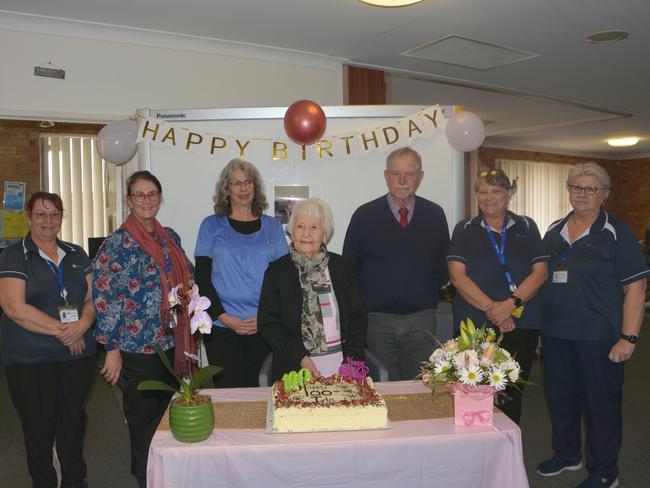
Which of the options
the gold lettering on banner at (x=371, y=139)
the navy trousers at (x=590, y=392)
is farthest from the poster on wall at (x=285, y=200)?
the navy trousers at (x=590, y=392)

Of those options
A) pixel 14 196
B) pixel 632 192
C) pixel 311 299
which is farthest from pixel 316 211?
pixel 632 192

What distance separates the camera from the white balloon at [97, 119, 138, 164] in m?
3.20

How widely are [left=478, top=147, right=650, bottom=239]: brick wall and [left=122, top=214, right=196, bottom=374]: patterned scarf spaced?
10848mm

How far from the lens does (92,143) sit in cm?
724

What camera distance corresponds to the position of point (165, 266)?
7.82ft

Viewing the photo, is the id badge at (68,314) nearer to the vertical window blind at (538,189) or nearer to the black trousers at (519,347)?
the black trousers at (519,347)

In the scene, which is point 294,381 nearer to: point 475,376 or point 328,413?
point 328,413

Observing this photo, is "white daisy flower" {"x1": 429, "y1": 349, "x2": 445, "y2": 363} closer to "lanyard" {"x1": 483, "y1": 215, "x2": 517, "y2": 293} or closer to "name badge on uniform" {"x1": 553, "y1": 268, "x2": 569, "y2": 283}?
"lanyard" {"x1": 483, "y1": 215, "x2": 517, "y2": 293}

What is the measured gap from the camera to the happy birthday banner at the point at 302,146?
126 inches

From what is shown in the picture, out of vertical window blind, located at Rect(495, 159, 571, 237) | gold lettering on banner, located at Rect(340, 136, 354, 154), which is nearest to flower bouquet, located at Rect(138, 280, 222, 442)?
gold lettering on banner, located at Rect(340, 136, 354, 154)

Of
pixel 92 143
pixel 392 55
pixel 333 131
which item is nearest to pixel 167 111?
pixel 333 131

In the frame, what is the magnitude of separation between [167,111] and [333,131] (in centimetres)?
98

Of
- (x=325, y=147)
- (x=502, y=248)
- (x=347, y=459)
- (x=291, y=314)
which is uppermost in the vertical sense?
(x=325, y=147)

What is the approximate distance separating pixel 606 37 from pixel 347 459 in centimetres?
427
